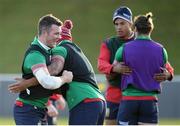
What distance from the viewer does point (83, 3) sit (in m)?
27.7

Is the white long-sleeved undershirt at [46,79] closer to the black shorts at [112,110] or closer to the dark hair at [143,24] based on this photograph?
the dark hair at [143,24]

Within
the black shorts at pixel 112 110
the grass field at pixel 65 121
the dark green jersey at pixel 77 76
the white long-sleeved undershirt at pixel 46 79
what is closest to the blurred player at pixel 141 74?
the dark green jersey at pixel 77 76

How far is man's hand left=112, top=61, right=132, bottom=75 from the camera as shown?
28.5 ft

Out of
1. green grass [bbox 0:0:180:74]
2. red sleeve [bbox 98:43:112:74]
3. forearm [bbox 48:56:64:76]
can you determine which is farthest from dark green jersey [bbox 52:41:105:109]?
green grass [bbox 0:0:180:74]

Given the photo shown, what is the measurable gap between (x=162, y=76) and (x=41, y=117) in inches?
59.9

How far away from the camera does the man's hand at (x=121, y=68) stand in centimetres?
868

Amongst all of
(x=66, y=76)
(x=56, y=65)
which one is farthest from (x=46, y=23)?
(x=66, y=76)

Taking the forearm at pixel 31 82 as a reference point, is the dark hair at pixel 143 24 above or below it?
above

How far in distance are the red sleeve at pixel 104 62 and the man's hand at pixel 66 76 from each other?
138 centimetres

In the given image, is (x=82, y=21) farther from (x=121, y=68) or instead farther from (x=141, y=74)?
(x=141, y=74)

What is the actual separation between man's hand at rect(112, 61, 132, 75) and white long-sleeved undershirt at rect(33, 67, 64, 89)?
126 centimetres

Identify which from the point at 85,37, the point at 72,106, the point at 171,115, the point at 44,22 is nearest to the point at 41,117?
the point at 72,106

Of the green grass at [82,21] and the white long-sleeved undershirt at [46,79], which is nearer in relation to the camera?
the white long-sleeved undershirt at [46,79]

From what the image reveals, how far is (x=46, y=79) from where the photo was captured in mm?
7598
